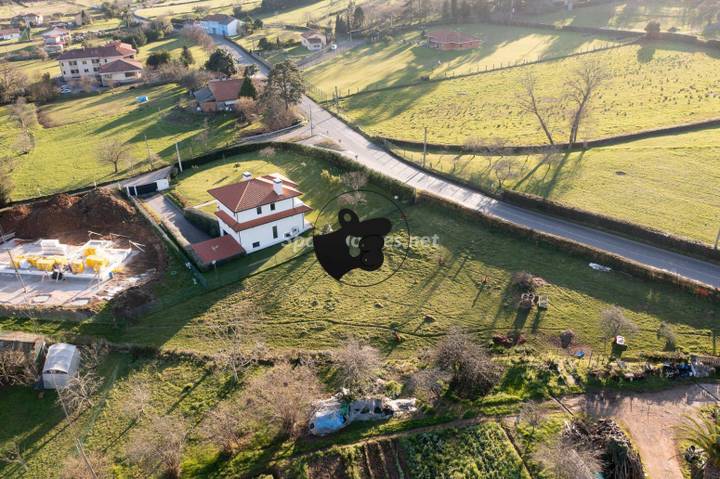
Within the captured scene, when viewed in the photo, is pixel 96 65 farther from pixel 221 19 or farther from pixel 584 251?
pixel 584 251

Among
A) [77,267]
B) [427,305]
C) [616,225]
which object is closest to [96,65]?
[77,267]

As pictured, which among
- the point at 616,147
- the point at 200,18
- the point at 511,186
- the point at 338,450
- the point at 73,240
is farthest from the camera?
the point at 200,18

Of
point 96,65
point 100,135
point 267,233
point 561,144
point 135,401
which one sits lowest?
point 135,401

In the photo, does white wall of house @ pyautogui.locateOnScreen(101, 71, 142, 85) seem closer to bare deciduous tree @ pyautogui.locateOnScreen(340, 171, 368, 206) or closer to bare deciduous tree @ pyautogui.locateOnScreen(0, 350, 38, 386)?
bare deciduous tree @ pyautogui.locateOnScreen(340, 171, 368, 206)

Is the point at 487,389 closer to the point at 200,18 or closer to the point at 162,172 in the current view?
the point at 162,172

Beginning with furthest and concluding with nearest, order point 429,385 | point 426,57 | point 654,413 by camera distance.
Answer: point 426,57 < point 429,385 < point 654,413

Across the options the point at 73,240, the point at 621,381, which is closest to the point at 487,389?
the point at 621,381

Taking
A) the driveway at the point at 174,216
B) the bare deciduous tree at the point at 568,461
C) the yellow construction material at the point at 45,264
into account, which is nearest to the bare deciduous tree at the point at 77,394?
the yellow construction material at the point at 45,264

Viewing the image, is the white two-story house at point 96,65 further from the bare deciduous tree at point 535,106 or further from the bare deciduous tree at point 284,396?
the bare deciduous tree at point 284,396
